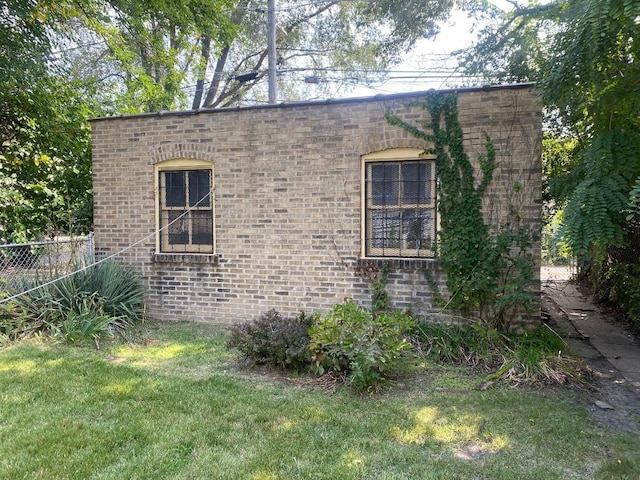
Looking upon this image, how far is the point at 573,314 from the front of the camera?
8062 millimetres

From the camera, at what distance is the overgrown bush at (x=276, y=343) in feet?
14.6

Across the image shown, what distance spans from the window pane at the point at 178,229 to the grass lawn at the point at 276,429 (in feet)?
9.05

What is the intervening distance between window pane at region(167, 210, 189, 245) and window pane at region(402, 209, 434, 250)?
3.53 m

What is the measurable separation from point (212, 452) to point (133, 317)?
14.1ft

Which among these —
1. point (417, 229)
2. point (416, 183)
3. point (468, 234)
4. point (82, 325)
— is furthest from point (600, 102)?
point (82, 325)

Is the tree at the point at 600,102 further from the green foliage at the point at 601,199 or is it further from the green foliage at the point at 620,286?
the green foliage at the point at 620,286

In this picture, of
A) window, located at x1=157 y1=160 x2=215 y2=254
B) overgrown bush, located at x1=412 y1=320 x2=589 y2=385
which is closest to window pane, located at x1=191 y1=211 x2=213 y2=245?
window, located at x1=157 y1=160 x2=215 y2=254

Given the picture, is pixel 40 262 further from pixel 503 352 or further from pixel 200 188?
pixel 503 352

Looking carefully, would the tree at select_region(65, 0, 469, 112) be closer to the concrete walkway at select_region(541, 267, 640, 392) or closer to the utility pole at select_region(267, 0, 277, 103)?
the utility pole at select_region(267, 0, 277, 103)

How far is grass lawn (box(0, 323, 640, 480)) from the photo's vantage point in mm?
2719

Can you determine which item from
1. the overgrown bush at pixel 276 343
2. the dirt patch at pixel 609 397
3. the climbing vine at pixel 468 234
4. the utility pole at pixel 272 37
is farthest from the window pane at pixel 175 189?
the utility pole at pixel 272 37

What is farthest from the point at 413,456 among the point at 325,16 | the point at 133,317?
the point at 325,16

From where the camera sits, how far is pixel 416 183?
235 inches

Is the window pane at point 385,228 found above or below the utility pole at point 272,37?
below
